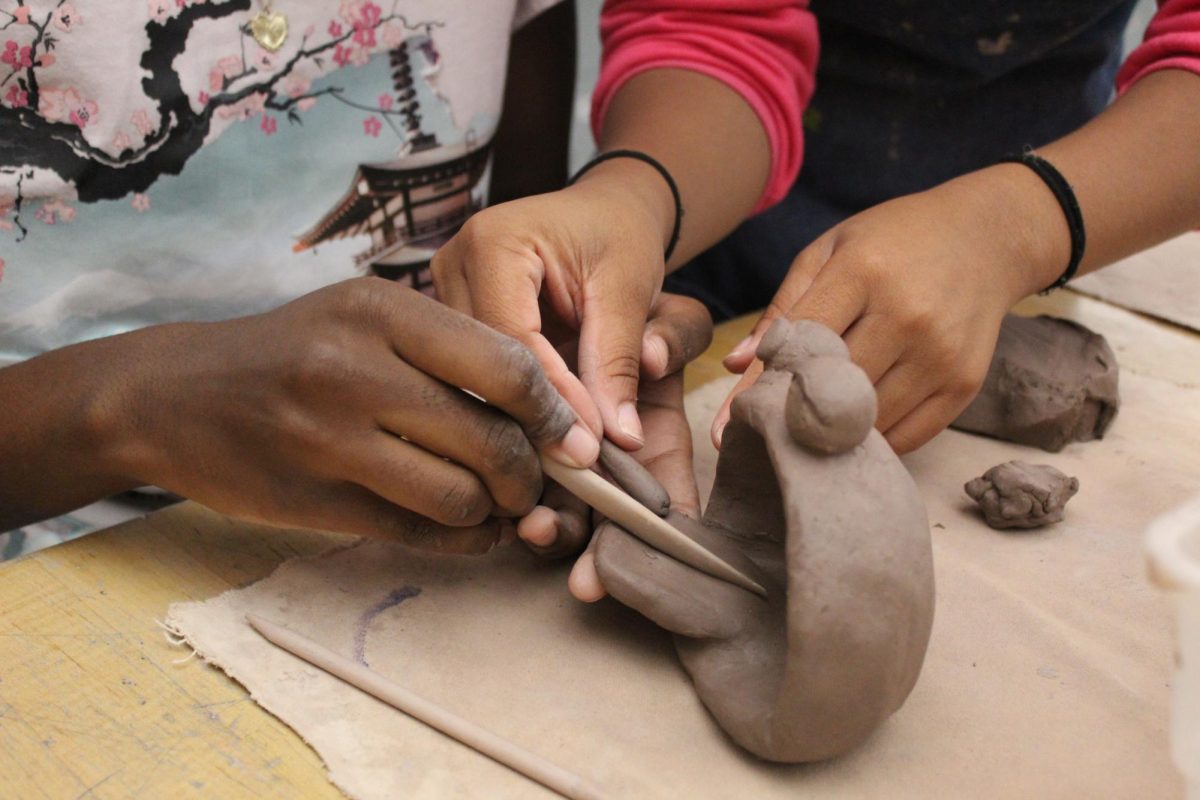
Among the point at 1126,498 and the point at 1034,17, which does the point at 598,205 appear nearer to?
the point at 1126,498

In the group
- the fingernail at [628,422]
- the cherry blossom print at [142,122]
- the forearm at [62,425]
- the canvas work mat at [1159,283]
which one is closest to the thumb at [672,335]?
the fingernail at [628,422]

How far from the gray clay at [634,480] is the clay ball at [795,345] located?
0.18 m

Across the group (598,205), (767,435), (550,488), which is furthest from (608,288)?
(767,435)

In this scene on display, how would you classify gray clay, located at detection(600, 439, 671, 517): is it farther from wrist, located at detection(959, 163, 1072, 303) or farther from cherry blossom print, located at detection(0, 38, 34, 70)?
cherry blossom print, located at detection(0, 38, 34, 70)

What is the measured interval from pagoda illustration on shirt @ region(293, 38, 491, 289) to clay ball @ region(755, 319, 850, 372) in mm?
791

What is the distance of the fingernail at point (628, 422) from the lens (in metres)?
1.06

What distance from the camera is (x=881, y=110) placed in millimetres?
1845

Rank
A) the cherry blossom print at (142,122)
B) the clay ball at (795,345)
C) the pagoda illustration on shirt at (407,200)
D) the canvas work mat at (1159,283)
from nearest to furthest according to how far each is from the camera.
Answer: the clay ball at (795,345) → the cherry blossom print at (142,122) → the pagoda illustration on shirt at (407,200) → the canvas work mat at (1159,283)

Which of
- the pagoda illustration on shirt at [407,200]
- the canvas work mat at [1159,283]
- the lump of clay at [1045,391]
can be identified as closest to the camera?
the lump of clay at [1045,391]

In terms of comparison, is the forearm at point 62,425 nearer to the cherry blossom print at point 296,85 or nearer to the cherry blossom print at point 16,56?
the cherry blossom print at point 16,56

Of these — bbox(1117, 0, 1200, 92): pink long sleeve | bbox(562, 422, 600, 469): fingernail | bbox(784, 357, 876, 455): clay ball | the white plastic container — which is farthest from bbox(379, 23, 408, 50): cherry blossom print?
the white plastic container

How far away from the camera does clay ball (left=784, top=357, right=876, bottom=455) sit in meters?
0.80

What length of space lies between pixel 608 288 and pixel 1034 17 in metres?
0.99

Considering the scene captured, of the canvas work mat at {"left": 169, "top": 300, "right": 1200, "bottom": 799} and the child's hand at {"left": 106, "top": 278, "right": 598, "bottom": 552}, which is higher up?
the child's hand at {"left": 106, "top": 278, "right": 598, "bottom": 552}
